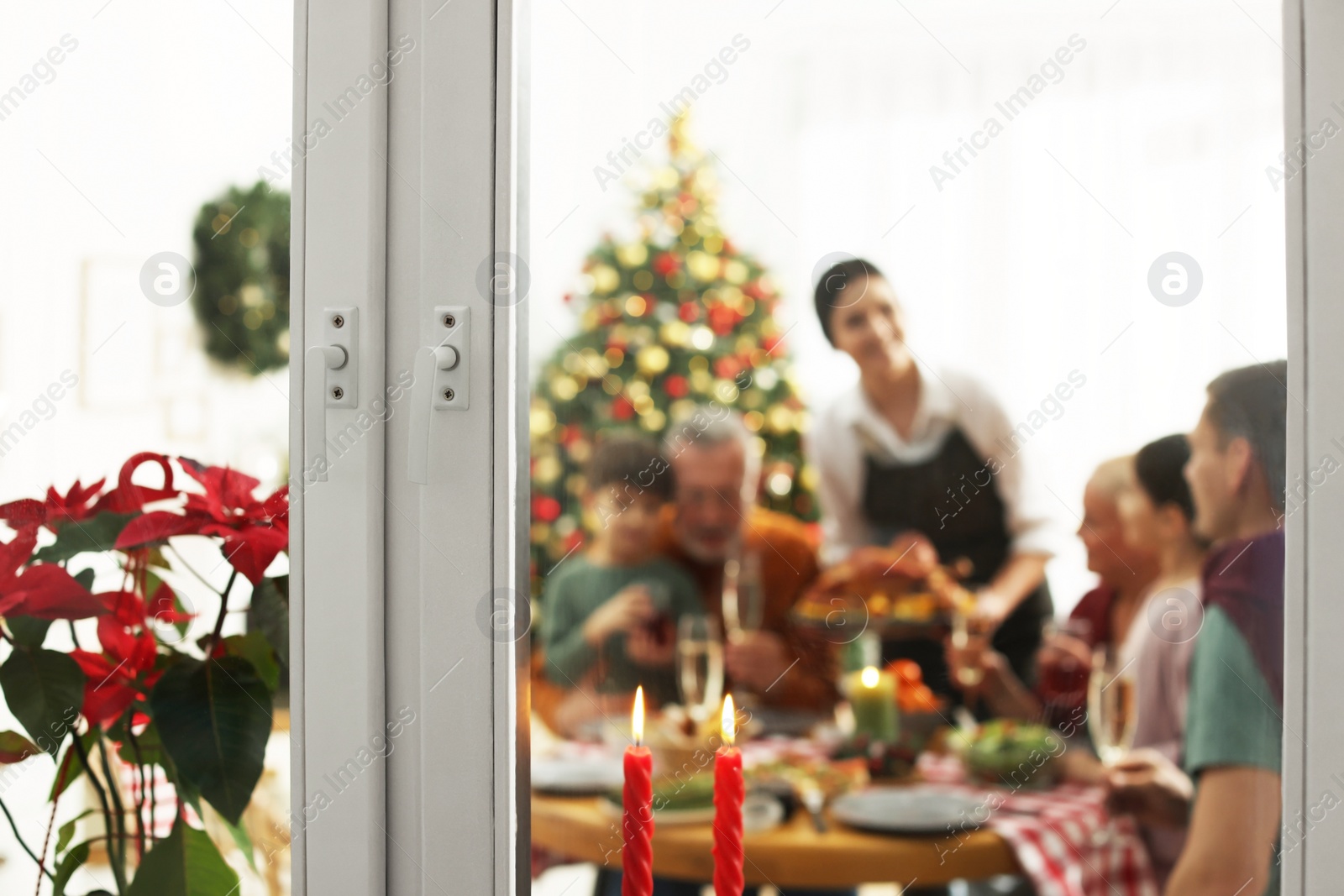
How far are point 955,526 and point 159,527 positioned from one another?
66 centimetres

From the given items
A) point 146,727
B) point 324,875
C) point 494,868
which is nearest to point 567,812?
point 494,868

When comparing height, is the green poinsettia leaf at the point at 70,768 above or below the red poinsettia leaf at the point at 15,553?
below

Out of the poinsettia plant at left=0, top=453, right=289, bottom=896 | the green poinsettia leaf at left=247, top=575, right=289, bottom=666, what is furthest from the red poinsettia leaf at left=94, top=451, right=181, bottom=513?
the green poinsettia leaf at left=247, top=575, right=289, bottom=666

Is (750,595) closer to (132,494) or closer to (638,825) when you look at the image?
(638,825)

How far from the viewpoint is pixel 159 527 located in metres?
0.77

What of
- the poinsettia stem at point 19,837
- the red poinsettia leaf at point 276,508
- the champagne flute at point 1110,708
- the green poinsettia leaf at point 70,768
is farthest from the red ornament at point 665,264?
the poinsettia stem at point 19,837

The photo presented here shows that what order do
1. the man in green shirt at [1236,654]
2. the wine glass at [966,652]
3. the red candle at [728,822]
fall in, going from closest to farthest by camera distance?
1. the red candle at [728,822]
2. the man in green shirt at [1236,654]
3. the wine glass at [966,652]

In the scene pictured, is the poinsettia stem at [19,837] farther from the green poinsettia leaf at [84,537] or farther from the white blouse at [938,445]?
the white blouse at [938,445]

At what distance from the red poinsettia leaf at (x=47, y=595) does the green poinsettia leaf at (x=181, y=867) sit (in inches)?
7.4

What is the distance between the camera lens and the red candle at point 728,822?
1.80ft

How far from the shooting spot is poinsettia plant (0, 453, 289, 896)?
29.6 inches

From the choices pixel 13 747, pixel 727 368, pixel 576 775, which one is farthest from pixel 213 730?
pixel 727 368

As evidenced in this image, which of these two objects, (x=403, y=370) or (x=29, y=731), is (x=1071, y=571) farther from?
(x=29, y=731)

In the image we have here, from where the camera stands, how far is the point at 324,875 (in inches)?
29.5
